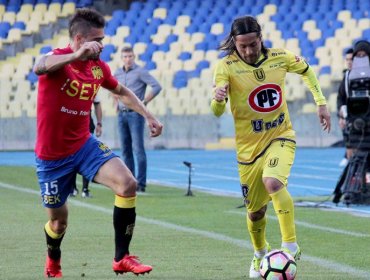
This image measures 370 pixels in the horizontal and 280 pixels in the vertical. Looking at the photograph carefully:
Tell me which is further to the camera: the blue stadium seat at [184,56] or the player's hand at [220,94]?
the blue stadium seat at [184,56]

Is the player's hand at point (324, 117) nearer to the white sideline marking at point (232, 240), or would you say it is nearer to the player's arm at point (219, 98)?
the player's arm at point (219, 98)

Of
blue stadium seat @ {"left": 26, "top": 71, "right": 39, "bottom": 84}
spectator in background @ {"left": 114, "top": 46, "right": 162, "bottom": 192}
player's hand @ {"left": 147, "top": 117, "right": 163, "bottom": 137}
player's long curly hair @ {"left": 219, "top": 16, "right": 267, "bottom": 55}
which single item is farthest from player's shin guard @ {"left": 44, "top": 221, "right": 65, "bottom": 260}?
blue stadium seat @ {"left": 26, "top": 71, "right": 39, "bottom": 84}

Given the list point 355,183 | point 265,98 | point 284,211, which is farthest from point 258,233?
point 355,183

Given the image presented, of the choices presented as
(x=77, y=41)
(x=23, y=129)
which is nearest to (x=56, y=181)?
(x=77, y=41)

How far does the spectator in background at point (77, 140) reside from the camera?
8.34 metres

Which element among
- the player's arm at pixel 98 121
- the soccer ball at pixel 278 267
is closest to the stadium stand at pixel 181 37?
the player's arm at pixel 98 121

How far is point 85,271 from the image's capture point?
8.93m

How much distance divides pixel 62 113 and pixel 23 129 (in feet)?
80.4

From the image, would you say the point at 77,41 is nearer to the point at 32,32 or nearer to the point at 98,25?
the point at 98,25

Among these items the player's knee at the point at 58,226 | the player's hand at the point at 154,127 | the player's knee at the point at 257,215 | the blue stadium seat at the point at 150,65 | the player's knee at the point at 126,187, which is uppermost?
the player's hand at the point at 154,127

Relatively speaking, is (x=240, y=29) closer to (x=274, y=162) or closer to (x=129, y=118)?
(x=274, y=162)

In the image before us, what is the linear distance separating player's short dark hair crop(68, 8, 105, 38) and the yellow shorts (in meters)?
1.68

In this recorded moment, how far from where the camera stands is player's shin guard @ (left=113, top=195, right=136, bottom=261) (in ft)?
27.9

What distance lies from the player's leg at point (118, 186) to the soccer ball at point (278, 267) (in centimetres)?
97
